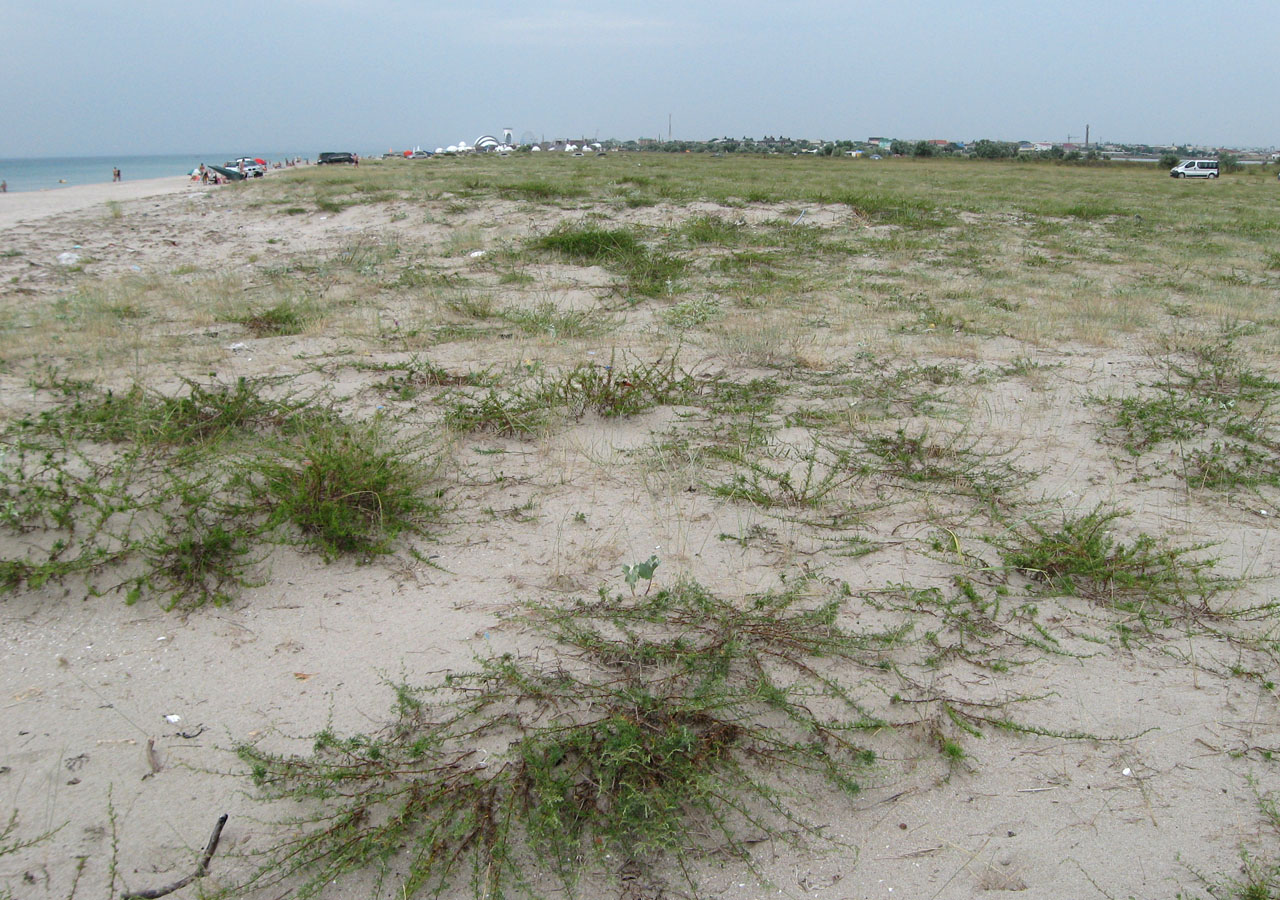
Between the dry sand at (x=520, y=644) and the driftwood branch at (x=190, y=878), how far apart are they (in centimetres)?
3

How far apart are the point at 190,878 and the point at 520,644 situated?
1.06m

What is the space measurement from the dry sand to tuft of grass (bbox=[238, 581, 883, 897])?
0.33 ft

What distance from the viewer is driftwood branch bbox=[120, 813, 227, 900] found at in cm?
182

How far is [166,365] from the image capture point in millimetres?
5062

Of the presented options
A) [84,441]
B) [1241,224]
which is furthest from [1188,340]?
[1241,224]

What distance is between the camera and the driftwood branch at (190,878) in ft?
5.97

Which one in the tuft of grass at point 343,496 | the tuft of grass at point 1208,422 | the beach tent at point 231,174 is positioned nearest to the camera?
the tuft of grass at point 343,496

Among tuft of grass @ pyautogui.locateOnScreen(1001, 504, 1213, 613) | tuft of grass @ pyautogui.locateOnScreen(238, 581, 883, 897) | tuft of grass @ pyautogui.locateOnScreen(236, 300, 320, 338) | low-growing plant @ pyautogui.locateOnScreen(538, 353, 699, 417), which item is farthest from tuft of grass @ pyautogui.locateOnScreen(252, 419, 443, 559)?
tuft of grass @ pyautogui.locateOnScreen(236, 300, 320, 338)

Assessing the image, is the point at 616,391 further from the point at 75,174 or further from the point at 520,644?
the point at 75,174

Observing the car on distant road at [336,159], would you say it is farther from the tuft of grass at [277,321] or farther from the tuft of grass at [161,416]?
the tuft of grass at [161,416]

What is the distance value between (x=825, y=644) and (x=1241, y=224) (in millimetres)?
13879

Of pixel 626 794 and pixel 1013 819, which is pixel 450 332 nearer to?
pixel 626 794

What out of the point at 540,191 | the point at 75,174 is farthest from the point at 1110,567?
the point at 75,174

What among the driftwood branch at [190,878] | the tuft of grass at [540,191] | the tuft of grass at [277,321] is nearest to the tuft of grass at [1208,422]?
the driftwood branch at [190,878]
